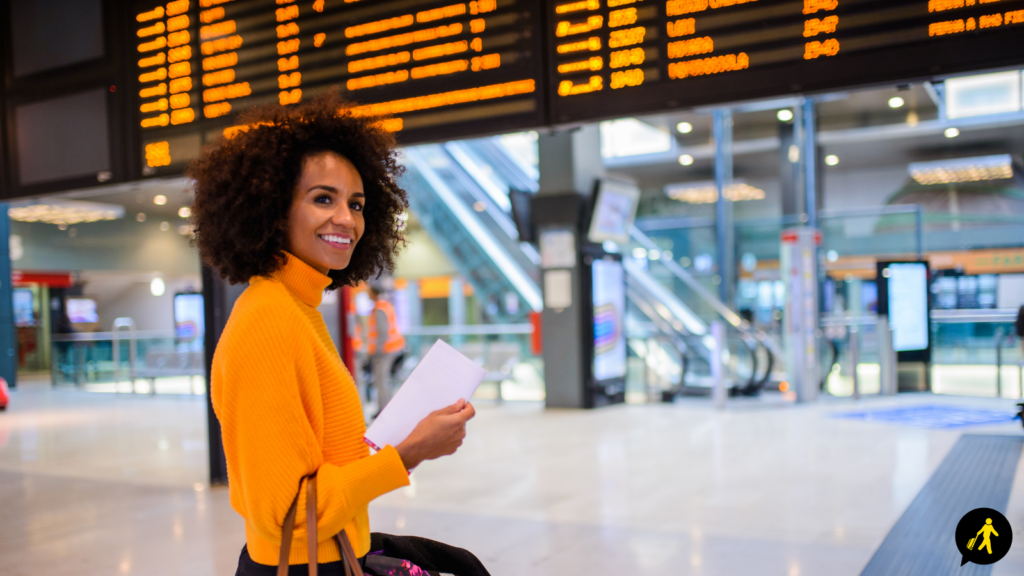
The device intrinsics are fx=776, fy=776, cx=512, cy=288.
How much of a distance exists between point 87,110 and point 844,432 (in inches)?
261

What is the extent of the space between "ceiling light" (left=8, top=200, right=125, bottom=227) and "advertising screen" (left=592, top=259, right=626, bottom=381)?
37.7 ft

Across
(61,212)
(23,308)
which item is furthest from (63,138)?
(23,308)

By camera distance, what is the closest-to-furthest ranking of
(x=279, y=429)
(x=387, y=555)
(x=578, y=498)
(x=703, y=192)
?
(x=279, y=429)
(x=387, y=555)
(x=578, y=498)
(x=703, y=192)

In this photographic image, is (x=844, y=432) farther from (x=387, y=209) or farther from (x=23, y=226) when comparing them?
(x=23, y=226)

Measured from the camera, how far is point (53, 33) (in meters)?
4.65

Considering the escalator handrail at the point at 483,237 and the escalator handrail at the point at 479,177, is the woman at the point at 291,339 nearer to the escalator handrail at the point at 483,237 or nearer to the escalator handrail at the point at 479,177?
the escalator handrail at the point at 483,237

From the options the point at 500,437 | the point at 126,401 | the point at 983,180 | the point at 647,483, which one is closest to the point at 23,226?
the point at 126,401

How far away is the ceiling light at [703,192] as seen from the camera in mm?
20641

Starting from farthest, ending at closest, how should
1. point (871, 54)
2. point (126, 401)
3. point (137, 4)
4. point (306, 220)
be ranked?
1. point (126, 401)
2. point (137, 4)
3. point (871, 54)
4. point (306, 220)

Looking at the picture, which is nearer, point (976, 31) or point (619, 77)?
point (976, 31)

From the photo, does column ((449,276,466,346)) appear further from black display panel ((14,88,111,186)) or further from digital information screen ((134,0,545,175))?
digital information screen ((134,0,545,175))

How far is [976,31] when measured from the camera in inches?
104

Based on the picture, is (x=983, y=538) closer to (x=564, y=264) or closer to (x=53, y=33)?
(x=53, y=33)

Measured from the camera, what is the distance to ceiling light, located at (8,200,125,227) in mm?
16706
